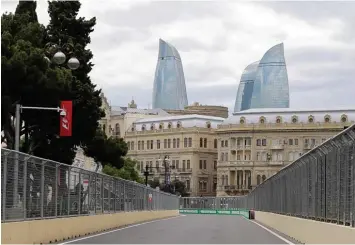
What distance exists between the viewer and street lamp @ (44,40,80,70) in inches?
1094

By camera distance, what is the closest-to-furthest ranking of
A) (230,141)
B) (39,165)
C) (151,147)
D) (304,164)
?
(39,165) → (304,164) → (230,141) → (151,147)

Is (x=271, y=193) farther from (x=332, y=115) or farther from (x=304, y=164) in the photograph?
(x=332, y=115)

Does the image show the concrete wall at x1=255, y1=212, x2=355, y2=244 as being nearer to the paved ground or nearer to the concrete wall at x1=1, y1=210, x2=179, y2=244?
the paved ground

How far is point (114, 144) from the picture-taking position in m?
52.1

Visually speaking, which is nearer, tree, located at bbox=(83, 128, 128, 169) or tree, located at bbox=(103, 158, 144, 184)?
tree, located at bbox=(83, 128, 128, 169)

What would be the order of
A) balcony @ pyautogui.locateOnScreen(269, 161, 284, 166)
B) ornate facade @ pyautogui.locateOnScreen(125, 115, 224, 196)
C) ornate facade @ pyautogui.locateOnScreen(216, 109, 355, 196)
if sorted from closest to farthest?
ornate facade @ pyautogui.locateOnScreen(216, 109, 355, 196), balcony @ pyautogui.locateOnScreen(269, 161, 284, 166), ornate facade @ pyautogui.locateOnScreen(125, 115, 224, 196)

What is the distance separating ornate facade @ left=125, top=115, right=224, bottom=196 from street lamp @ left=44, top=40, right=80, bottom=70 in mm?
145254

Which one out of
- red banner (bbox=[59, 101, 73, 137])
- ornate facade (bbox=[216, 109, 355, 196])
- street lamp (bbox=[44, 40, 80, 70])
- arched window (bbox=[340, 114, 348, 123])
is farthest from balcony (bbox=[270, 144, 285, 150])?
red banner (bbox=[59, 101, 73, 137])

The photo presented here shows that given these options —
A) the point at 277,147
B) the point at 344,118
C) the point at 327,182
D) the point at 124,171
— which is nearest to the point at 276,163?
the point at 277,147

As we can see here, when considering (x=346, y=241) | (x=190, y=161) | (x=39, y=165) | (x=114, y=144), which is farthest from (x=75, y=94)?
(x=190, y=161)

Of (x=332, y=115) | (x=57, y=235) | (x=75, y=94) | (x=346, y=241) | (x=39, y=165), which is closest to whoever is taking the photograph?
(x=346, y=241)

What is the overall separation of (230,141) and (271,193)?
13675 cm

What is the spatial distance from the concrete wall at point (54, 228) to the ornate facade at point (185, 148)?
496 feet

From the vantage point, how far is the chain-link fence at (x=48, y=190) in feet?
62.6
